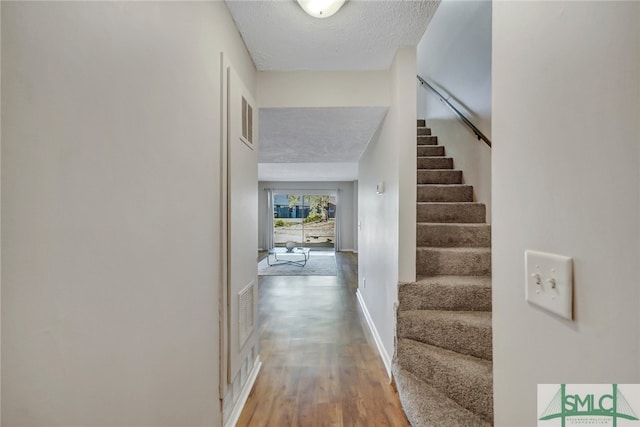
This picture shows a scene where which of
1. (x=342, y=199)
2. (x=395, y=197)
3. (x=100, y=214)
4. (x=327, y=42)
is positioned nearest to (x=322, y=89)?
(x=327, y=42)

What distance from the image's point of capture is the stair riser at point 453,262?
7.51 ft

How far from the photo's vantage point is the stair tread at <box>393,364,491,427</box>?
148cm

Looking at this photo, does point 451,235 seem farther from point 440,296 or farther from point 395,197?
point 395,197

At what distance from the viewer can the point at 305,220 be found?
10484mm

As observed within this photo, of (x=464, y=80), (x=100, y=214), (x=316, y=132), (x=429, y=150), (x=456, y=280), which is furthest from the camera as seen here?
(x=429, y=150)

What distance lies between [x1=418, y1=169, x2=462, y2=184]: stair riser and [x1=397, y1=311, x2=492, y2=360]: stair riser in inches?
70.4

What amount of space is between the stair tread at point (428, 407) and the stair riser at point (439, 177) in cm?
214

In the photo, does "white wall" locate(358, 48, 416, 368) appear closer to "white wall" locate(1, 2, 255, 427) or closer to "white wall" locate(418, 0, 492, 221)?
"white wall" locate(418, 0, 492, 221)

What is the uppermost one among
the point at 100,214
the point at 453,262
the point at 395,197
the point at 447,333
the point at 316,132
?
the point at 316,132

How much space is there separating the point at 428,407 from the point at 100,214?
1786 mm

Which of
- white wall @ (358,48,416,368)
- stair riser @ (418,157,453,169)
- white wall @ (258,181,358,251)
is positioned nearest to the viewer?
white wall @ (358,48,416,368)

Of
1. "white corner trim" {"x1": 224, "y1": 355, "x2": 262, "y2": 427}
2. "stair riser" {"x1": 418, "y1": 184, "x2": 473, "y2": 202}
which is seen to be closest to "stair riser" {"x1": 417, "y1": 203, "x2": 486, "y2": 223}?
"stair riser" {"x1": 418, "y1": 184, "x2": 473, "y2": 202}

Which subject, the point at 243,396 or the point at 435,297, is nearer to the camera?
the point at 243,396

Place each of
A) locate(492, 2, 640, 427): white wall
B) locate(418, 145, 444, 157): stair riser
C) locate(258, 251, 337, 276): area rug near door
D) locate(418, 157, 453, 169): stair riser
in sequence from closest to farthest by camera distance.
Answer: locate(492, 2, 640, 427): white wall → locate(418, 157, 453, 169): stair riser → locate(418, 145, 444, 157): stair riser → locate(258, 251, 337, 276): area rug near door
